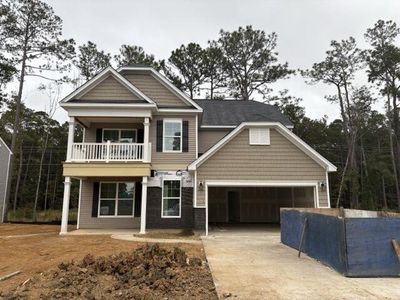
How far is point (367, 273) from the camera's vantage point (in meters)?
6.26

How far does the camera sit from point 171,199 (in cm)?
1496

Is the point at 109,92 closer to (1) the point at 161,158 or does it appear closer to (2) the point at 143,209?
(1) the point at 161,158

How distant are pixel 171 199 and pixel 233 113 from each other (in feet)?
22.9

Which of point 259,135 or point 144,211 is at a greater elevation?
point 259,135

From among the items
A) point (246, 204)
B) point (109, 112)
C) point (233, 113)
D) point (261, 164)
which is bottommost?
point (246, 204)

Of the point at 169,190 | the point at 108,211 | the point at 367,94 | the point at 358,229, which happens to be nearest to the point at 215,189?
the point at 169,190

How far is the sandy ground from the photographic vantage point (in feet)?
23.5

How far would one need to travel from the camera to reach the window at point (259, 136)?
13883 millimetres

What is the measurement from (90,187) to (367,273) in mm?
12654

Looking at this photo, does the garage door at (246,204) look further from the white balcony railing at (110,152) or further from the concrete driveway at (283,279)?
the concrete driveway at (283,279)

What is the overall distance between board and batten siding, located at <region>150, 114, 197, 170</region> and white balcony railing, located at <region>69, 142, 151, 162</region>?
2.54ft

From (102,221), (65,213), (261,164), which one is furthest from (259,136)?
(65,213)

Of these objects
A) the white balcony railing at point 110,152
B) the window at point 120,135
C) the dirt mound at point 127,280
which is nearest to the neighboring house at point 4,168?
the window at point 120,135

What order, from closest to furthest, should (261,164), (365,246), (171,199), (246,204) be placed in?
(365,246) < (261,164) < (171,199) < (246,204)
